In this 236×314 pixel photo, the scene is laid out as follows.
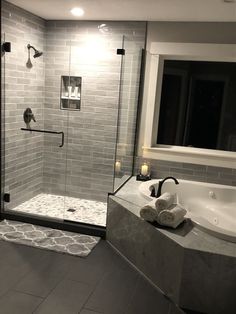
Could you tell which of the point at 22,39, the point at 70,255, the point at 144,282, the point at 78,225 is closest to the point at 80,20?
the point at 22,39

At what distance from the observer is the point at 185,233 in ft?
8.11

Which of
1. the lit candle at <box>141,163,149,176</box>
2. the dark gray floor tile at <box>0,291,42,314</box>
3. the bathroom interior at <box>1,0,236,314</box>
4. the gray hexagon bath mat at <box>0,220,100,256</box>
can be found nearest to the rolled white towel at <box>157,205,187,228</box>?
the bathroom interior at <box>1,0,236,314</box>

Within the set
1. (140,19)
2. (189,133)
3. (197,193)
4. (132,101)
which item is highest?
(140,19)

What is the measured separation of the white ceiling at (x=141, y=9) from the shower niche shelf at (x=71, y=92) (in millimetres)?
738

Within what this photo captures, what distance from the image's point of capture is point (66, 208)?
12.9ft

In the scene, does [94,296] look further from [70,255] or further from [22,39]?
[22,39]

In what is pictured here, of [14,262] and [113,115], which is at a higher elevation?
[113,115]

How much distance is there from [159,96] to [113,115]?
2.03 feet

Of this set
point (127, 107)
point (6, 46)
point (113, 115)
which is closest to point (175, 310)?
point (127, 107)

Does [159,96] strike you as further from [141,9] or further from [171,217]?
[171,217]

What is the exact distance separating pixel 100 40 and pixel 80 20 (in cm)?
35

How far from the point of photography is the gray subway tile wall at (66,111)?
12.0 feet

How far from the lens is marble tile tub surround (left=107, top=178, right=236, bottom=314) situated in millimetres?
2211

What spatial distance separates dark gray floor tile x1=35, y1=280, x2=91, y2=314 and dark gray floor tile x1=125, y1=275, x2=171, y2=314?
1.17 ft
